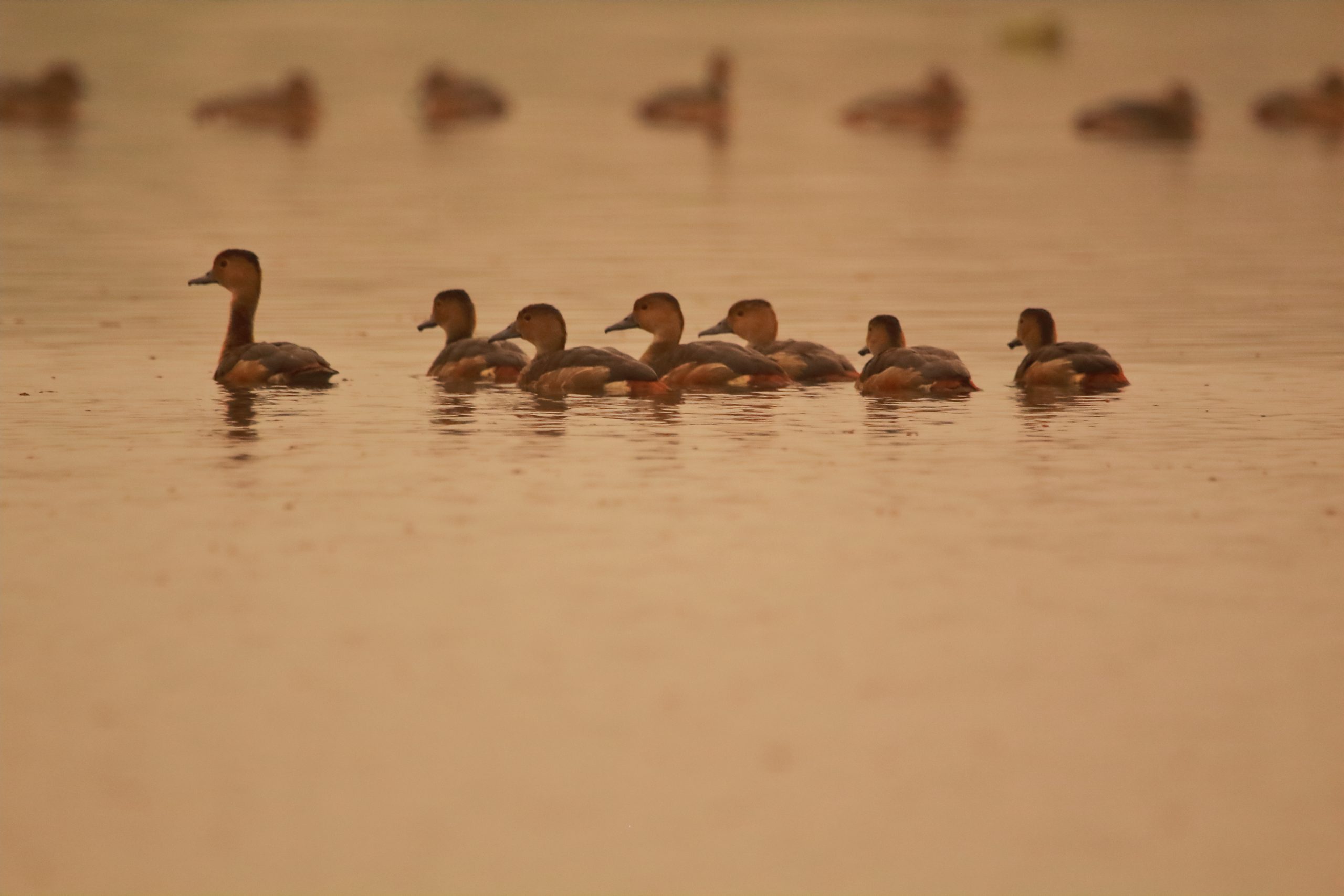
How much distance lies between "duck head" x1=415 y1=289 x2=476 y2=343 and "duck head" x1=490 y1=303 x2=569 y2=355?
961 millimetres

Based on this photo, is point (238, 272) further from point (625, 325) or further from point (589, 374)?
point (589, 374)

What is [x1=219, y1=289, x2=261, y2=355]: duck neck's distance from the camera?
20.9m

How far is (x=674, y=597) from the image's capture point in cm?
1221

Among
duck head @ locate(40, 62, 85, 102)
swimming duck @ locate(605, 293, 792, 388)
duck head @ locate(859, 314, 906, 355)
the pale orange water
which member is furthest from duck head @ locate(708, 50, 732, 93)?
swimming duck @ locate(605, 293, 792, 388)

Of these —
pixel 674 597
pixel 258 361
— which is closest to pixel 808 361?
pixel 258 361

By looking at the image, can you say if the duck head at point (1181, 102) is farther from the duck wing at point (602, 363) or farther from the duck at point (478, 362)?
the duck wing at point (602, 363)

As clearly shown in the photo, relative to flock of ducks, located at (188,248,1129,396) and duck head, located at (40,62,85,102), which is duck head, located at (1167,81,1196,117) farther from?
flock of ducks, located at (188,248,1129,396)

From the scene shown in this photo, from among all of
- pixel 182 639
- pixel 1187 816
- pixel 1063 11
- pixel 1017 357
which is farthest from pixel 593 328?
pixel 1063 11

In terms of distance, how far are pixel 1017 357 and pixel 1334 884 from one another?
45.3 feet

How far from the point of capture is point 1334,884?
8.74m

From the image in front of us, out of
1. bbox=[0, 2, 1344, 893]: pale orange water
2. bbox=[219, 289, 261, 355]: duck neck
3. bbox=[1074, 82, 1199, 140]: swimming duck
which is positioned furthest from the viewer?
bbox=[1074, 82, 1199, 140]: swimming duck

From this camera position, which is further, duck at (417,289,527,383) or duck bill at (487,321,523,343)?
duck bill at (487,321,523,343)

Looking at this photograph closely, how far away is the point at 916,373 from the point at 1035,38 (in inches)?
3642

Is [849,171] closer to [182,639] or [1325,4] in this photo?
[182,639]
